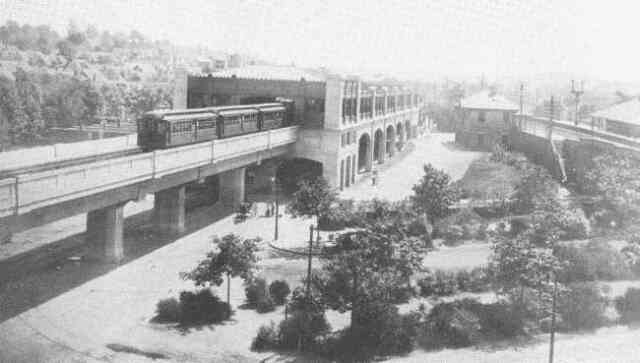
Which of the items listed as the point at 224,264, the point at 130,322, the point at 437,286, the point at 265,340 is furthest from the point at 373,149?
the point at 130,322

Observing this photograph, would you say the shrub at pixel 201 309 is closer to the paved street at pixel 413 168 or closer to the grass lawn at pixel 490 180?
the paved street at pixel 413 168

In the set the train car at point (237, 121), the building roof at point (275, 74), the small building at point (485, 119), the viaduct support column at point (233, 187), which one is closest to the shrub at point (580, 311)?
the train car at point (237, 121)

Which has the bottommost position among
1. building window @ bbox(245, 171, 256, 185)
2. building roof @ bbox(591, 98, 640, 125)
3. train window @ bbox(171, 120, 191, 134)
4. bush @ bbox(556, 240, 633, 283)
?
bush @ bbox(556, 240, 633, 283)

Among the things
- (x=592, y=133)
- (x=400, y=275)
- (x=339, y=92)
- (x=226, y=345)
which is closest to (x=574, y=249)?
(x=400, y=275)

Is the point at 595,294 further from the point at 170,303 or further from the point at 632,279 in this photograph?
the point at 170,303

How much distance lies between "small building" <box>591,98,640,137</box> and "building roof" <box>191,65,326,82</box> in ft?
110

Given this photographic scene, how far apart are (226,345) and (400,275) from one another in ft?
27.6

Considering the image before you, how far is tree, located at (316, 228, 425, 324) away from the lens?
89.0 feet

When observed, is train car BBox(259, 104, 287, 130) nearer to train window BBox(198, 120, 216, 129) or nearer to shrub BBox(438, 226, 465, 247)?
train window BBox(198, 120, 216, 129)

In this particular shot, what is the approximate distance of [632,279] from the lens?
35656mm

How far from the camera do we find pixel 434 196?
140 ft

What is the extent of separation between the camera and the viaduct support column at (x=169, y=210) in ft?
134

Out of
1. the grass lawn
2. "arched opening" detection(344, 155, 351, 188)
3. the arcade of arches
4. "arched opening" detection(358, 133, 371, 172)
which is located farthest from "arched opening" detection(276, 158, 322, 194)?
the grass lawn

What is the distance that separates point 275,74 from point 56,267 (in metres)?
37.6
